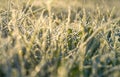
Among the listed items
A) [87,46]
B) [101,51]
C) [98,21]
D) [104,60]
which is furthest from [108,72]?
[98,21]

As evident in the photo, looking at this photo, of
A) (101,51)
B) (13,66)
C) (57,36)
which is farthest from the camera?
(57,36)

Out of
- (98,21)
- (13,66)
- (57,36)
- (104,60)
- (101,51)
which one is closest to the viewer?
(13,66)

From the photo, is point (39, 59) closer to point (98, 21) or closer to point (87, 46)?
point (87, 46)

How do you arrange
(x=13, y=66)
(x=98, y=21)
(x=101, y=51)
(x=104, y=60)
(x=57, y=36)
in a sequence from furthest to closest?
(x=98, y=21) → (x=57, y=36) → (x=101, y=51) → (x=104, y=60) → (x=13, y=66)

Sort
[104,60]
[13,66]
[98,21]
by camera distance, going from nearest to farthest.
→ [13,66]
[104,60]
[98,21]

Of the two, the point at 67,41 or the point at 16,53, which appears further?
the point at 67,41

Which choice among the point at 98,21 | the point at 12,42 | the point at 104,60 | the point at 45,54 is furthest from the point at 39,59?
the point at 98,21

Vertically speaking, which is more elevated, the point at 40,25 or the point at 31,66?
the point at 40,25

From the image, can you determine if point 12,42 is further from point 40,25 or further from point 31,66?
point 40,25

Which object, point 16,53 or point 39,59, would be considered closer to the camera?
point 16,53
